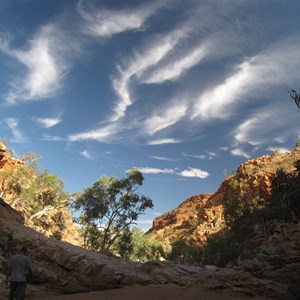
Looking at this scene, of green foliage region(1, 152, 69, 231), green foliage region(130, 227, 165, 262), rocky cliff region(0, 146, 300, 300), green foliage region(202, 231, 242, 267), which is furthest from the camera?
green foliage region(130, 227, 165, 262)

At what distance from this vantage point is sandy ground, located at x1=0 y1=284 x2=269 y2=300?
32.7 feet

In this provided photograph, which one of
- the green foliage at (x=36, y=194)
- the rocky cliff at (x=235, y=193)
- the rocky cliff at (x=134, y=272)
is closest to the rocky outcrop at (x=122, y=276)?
the rocky cliff at (x=134, y=272)

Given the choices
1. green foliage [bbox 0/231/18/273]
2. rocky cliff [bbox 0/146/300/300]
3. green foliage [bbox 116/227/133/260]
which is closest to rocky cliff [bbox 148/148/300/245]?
green foliage [bbox 116/227/133/260]

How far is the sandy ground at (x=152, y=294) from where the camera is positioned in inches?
392

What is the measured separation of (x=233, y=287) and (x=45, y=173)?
48212mm

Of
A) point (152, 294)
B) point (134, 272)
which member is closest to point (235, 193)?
point (134, 272)

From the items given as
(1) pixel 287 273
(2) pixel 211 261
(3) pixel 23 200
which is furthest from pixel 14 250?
(3) pixel 23 200

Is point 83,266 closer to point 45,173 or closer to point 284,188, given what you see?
point 284,188

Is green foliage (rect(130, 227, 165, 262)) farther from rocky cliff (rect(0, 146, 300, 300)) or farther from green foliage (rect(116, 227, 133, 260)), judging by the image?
rocky cliff (rect(0, 146, 300, 300))

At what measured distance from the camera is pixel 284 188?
13164 millimetres

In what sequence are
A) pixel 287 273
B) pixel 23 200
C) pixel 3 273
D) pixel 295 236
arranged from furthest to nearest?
pixel 23 200 → pixel 295 236 → pixel 287 273 → pixel 3 273

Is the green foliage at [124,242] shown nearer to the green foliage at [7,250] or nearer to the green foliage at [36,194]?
the green foliage at [36,194]

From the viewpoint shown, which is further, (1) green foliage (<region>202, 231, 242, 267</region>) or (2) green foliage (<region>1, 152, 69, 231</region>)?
(2) green foliage (<region>1, 152, 69, 231</region>)

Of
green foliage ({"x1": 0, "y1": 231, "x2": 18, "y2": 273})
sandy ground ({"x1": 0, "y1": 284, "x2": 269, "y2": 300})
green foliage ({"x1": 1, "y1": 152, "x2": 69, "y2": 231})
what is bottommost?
sandy ground ({"x1": 0, "y1": 284, "x2": 269, "y2": 300})
